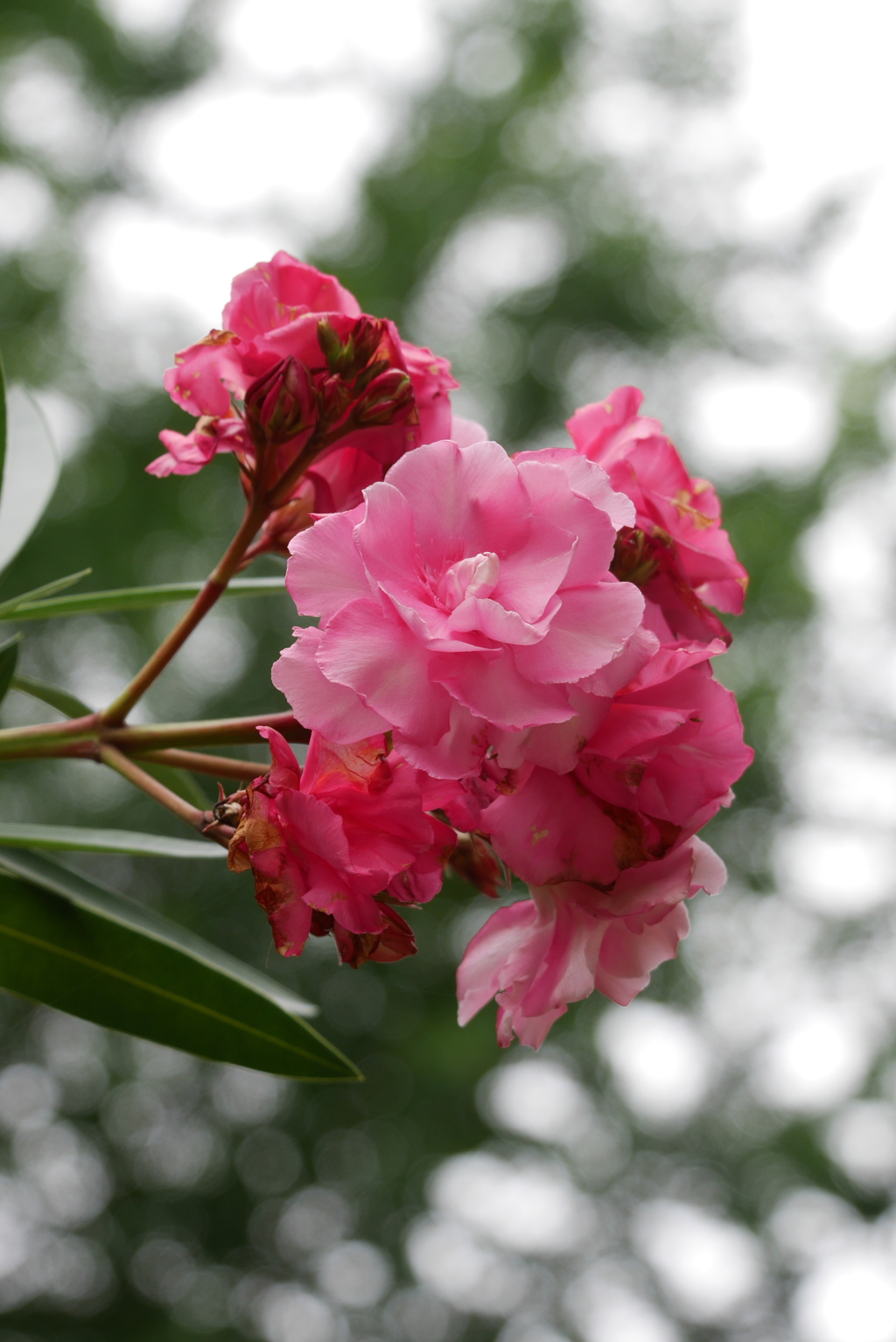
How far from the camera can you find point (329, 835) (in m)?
0.39

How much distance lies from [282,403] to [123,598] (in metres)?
0.26

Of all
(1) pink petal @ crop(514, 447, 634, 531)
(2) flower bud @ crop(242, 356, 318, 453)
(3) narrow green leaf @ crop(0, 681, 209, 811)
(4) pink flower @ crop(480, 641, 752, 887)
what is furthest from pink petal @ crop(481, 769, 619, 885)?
(3) narrow green leaf @ crop(0, 681, 209, 811)

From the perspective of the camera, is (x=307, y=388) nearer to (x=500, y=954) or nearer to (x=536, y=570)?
(x=536, y=570)

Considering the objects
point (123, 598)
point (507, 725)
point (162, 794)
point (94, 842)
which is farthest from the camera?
point (123, 598)

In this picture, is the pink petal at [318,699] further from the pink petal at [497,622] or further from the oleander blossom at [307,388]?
the oleander blossom at [307,388]

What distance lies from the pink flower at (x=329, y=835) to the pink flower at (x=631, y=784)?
0.03 meters

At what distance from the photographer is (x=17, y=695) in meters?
4.57

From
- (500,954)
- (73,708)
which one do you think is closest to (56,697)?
(73,708)

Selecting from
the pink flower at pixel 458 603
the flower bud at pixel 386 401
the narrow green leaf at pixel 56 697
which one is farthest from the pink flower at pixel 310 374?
the narrow green leaf at pixel 56 697

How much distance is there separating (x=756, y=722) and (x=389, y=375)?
170 inches

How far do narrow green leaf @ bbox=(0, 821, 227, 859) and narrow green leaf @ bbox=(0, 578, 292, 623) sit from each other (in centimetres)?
13

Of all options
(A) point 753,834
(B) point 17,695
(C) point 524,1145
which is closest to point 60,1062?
(B) point 17,695

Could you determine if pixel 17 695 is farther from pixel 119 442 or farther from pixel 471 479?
pixel 471 479

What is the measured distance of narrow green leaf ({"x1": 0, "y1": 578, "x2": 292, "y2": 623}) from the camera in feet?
2.14
